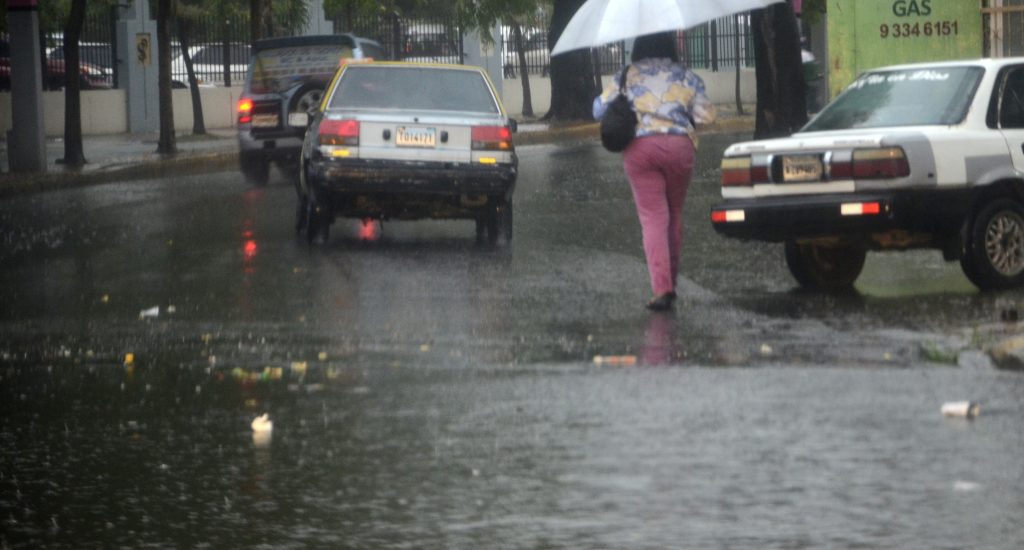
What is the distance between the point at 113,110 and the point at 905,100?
29357 millimetres

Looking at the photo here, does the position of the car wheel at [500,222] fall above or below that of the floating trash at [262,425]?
above

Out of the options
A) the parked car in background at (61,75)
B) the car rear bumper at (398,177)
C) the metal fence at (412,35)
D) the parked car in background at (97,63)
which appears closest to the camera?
the car rear bumper at (398,177)

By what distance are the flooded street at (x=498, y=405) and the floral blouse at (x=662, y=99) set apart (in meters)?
1.13

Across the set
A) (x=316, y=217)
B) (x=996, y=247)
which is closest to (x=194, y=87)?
(x=316, y=217)

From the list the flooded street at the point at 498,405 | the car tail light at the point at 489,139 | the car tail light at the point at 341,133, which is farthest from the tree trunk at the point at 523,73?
the flooded street at the point at 498,405

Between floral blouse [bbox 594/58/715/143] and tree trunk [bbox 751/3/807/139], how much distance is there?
52.8 ft

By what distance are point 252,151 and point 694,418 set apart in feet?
62.4

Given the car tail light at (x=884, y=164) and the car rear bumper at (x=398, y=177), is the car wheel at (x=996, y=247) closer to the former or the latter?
the car tail light at (x=884, y=164)

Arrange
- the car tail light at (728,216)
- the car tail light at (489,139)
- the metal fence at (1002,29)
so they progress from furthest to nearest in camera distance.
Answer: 1. the metal fence at (1002,29)
2. the car tail light at (489,139)
3. the car tail light at (728,216)

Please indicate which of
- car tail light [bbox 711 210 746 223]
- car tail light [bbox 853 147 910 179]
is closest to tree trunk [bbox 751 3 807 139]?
car tail light [bbox 711 210 746 223]

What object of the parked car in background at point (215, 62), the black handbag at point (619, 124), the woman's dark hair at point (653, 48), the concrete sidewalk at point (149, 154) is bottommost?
the concrete sidewalk at point (149, 154)

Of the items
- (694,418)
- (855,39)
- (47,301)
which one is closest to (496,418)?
(694,418)

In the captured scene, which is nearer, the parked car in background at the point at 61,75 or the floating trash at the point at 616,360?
the floating trash at the point at 616,360

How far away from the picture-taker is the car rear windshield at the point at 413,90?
16.7 meters
